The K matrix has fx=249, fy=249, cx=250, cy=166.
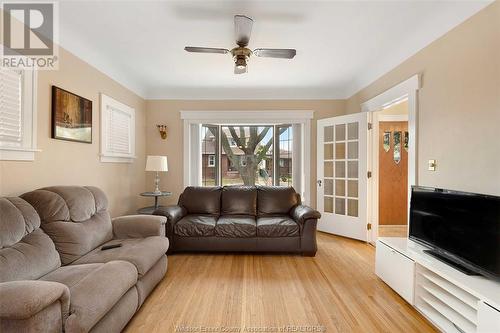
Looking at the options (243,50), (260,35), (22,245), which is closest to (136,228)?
(22,245)

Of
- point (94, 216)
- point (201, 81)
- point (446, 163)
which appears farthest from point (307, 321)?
point (201, 81)

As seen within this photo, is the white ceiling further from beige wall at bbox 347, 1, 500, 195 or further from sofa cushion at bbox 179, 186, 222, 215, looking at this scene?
sofa cushion at bbox 179, 186, 222, 215

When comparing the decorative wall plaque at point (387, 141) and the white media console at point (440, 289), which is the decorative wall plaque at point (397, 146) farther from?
the white media console at point (440, 289)

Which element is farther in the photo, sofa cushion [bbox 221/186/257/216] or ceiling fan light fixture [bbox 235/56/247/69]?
sofa cushion [bbox 221/186/257/216]

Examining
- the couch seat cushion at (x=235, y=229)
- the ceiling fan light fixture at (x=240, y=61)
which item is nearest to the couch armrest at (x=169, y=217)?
the couch seat cushion at (x=235, y=229)

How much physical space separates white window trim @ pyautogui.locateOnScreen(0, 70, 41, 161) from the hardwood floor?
5.43 ft

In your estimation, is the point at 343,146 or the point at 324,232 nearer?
the point at 343,146

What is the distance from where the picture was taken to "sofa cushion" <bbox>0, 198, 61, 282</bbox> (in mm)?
1548

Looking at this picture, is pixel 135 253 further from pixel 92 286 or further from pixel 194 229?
pixel 194 229

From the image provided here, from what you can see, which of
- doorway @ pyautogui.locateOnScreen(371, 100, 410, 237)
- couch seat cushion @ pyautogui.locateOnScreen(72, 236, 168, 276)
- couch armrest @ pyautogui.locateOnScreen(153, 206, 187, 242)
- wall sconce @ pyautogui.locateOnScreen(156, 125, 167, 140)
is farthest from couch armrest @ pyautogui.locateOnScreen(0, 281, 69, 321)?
doorway @ pyautogui.locateOnScreen(371, 100, 410, 237)

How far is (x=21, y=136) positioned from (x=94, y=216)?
919 millimetres

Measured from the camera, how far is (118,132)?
3.62m

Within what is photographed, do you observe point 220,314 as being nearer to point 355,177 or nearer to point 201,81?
point 355,177

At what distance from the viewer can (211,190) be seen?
13.2 feet
